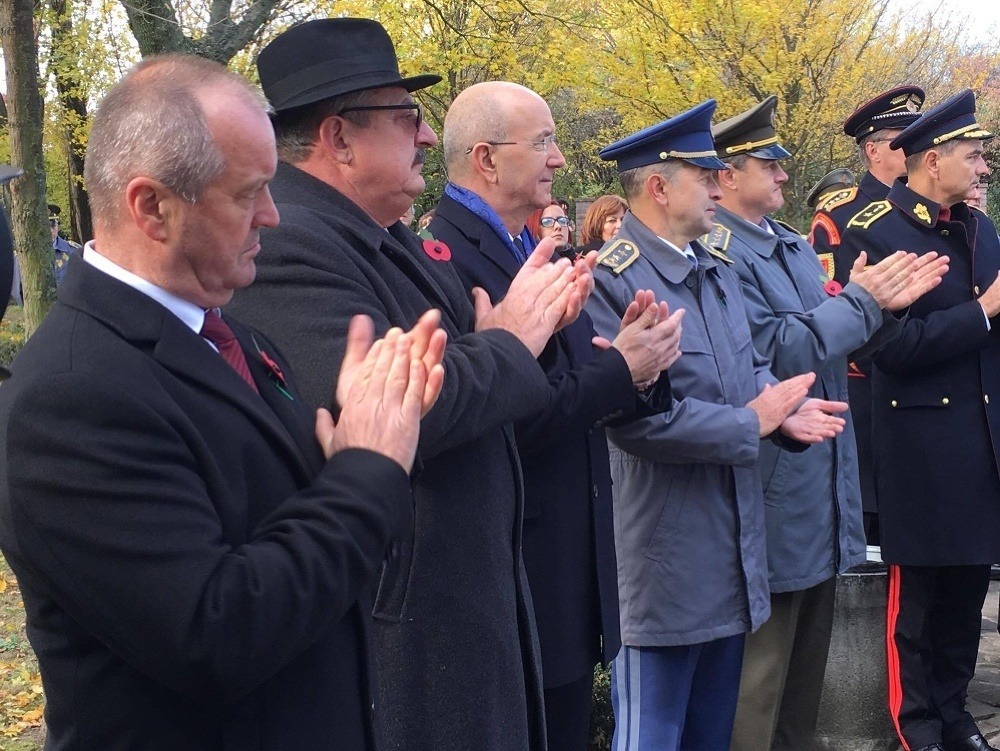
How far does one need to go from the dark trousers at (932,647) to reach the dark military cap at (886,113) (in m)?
2.28

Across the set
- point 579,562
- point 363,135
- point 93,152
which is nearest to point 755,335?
point 579,562

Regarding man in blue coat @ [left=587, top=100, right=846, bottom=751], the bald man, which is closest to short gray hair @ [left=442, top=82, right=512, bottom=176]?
the bald man

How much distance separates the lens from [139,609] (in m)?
1.41

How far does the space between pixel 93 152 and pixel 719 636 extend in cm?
228

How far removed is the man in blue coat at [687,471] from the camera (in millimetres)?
3225

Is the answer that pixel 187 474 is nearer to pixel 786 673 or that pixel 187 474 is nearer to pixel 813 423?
pixel 813 423

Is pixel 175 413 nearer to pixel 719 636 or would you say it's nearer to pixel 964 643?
pixel 719 636

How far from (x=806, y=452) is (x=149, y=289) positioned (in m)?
2.63

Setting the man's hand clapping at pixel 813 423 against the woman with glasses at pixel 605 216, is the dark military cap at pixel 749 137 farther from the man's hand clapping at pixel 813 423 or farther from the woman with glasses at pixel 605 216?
the woman with glasses at pixel 605 216

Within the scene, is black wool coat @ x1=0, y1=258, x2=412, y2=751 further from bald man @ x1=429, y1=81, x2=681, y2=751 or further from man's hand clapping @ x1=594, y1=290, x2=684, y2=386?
man's hand clapping @ x1=594, y1=290, x2=684, y2=386

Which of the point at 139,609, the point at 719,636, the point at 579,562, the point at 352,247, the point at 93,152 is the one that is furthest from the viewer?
the point at 719,636

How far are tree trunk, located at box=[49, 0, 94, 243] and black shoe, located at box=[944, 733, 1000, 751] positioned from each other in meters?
10.3

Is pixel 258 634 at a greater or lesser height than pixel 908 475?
greater

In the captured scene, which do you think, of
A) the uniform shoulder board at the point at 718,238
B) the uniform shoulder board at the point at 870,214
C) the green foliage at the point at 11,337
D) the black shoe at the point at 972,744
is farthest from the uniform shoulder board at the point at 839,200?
the green foliage at the point at 11,337
